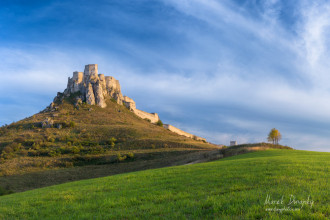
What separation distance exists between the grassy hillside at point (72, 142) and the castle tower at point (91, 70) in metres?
25.3

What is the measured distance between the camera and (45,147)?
60.0m

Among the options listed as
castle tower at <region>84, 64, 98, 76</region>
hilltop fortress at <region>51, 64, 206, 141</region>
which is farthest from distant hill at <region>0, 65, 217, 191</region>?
castle tower at <region>84, 64, 98, 76</region>

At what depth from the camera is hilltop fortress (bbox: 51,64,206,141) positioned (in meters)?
99.4

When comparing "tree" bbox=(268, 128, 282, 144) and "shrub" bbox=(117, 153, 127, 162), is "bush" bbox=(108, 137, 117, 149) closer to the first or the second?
"shrub" bbox=(117, 153, 127, 162)

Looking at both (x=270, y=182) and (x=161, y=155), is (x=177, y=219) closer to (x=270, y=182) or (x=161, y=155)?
(x=270, y=182)

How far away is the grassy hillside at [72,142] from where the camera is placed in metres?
51.5

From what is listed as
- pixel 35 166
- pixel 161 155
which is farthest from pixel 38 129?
pixel 161 155

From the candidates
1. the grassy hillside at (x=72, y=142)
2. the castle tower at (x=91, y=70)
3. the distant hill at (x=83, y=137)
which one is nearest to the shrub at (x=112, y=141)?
the grassy hillside at (x=72, y=142)

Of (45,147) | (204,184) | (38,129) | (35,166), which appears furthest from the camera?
(38,129)

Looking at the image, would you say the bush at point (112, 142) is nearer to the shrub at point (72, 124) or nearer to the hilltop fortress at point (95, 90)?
the shrub at point (72, 124)

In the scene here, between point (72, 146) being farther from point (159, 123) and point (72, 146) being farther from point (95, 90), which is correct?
point (159, 123)

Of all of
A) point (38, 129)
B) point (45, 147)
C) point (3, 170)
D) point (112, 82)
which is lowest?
point (3, 170)

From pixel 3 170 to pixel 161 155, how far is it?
1180 inches

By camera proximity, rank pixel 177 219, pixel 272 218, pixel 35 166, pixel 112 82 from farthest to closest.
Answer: pixel 112 82, pixel 35 166, pixel 177 219, pixel 272 218
